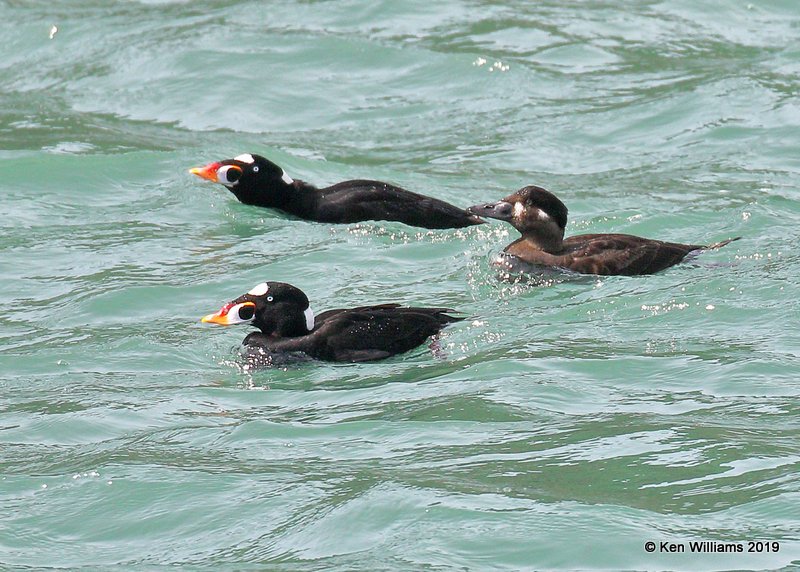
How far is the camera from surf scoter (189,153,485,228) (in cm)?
1245

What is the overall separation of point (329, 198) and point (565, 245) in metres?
2.26

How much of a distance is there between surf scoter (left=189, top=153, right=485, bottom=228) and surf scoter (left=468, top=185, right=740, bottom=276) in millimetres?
978

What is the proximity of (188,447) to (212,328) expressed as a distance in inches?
80.5

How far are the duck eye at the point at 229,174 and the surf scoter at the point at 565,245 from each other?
2.50 meters

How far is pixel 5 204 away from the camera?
13484mm

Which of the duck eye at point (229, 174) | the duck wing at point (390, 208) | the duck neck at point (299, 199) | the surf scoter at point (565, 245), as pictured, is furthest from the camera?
the duck eye at point (229, 174)

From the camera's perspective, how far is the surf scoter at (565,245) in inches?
431

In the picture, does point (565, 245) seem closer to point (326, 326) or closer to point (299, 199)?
point (326, 326)

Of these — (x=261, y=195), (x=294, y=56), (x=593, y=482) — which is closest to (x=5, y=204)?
(x=261, y=195)

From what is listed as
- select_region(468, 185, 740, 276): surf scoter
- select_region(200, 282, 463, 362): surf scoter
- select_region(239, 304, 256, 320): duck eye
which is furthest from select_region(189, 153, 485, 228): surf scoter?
select_region(239, 304, 256, 320): duck eye

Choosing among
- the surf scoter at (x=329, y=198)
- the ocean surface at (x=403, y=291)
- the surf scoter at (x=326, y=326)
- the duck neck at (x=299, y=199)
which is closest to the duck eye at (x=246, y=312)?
the surf scoter at (x=326, y=326)

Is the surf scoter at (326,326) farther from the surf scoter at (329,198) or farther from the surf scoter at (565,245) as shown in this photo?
the surf scoter at (329,198)

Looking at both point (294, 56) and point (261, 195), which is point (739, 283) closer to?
point (261, 195)

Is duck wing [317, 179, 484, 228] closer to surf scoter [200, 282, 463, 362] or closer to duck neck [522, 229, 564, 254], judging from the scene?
duck neck [522, 229, 564, 254]
